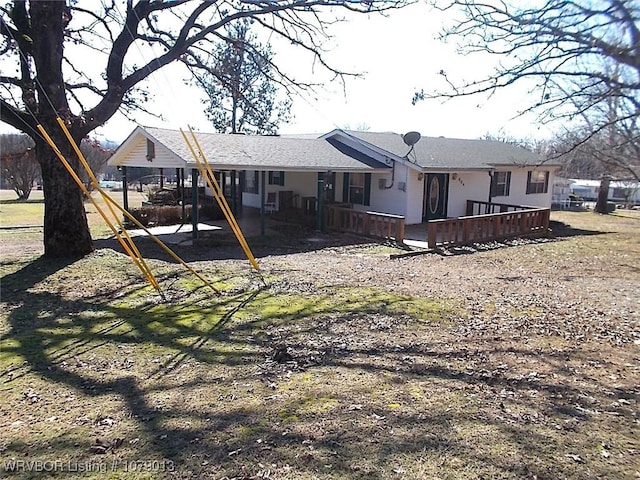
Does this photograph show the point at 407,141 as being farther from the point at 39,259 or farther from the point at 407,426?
the point at 407,426

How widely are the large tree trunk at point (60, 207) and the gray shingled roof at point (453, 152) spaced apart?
1076 centimetres

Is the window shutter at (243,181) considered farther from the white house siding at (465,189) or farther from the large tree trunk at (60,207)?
the large tree trunk at (60,207)

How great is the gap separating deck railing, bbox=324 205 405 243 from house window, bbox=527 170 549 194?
1027 centimetres

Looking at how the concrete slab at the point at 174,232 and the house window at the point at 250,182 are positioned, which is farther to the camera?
the house window at the point at 250,182

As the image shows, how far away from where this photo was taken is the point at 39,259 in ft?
30.9

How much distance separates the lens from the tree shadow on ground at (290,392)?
120 inches

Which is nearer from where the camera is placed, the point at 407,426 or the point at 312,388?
the point at 407,426

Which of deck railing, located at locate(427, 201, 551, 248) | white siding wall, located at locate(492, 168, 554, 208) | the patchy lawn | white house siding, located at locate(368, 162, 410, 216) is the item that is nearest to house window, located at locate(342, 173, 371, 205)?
white house siding, located at locate(368, 162, 410, 216)

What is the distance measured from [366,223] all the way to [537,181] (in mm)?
12083

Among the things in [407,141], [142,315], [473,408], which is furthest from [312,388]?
[407,141]

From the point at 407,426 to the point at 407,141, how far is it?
13940mm

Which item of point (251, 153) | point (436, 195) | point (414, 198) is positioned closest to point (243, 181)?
point (251, 153)

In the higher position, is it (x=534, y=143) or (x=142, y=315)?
(x=534, y=143)

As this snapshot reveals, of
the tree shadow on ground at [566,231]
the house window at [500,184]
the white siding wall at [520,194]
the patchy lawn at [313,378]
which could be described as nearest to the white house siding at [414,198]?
the house window at [500,184]
